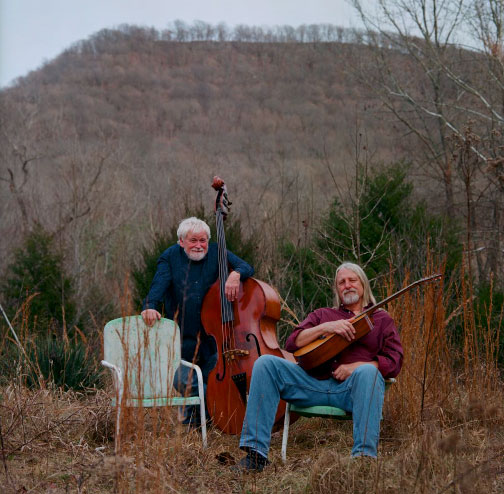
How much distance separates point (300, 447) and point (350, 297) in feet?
3.63

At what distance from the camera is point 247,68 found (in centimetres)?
5531

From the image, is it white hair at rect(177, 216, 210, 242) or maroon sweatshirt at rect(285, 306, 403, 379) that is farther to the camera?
white hair at rect(177, 216, 210, 242)

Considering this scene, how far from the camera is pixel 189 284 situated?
460 centimetres

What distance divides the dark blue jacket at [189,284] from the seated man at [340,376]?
737 millimetres

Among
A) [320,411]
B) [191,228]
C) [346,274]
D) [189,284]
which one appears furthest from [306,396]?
[191,228]

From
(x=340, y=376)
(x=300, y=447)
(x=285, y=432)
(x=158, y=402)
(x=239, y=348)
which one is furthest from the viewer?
(x=300, y=447)

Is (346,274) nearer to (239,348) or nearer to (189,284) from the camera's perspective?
(239,348)

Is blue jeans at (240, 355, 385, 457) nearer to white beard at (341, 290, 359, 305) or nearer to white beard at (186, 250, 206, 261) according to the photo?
white beard at (341, 290, 359, 305)

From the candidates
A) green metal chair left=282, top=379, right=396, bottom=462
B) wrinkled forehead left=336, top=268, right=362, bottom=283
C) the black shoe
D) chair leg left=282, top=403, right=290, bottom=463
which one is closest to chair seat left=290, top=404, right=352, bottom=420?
green metal chair left=282, top=379, right=396, bottom=462

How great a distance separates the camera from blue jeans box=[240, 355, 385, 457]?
140 inches

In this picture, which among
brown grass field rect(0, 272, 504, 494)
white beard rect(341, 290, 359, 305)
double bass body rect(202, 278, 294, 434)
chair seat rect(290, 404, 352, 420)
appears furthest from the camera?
double bass body rect(202, 278, 294, 434)

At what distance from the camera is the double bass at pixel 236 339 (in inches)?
168

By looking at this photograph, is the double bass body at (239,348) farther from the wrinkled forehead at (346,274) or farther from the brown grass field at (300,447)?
the wrinkled forehead at (346,274)

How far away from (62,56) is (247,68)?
14.0 m
